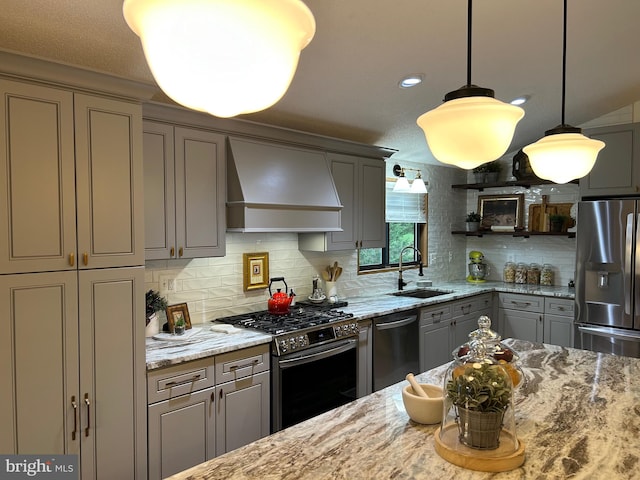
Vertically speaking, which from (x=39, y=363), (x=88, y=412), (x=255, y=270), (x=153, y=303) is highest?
(x=255, y=270)

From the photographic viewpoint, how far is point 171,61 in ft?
2.65

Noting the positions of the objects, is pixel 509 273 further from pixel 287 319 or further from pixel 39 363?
pixel 39 363

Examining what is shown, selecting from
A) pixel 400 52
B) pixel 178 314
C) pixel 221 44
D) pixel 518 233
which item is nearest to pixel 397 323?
pixel 178 314

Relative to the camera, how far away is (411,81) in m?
3.21

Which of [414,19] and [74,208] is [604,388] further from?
[74,208]

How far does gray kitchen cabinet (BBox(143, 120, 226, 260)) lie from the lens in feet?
8.88

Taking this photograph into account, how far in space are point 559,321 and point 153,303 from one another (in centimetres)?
390

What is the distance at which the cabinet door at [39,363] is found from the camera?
1965 mm

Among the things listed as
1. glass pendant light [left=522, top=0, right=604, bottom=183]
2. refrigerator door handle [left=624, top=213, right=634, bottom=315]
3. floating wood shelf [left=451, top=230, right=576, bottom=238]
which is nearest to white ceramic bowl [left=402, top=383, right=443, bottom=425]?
glass pendant light [left=522, top=0, right=604, bottom=183]

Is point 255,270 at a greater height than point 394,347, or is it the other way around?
point 255,270

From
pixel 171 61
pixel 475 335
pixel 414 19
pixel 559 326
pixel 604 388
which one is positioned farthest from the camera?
pixel 559 326

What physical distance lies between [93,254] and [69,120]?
0.62m

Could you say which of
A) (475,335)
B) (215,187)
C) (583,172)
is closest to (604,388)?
(475,335)

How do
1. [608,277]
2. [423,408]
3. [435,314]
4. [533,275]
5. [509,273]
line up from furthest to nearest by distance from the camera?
1. [509,273]
2. [533,275]
3. [435,314]
4. [608,277]
5. [423,408]
